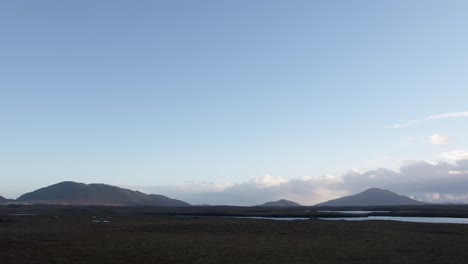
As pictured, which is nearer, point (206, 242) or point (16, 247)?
point (16, 247)

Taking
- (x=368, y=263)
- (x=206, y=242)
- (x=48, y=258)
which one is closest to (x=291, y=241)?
(x=206, y=242)

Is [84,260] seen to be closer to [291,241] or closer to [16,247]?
[16,247]

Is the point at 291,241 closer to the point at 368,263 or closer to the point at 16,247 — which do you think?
the point at 368,263

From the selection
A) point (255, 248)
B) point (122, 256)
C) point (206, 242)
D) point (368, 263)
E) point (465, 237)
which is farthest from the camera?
point (465, 237)

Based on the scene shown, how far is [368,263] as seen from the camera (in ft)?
96.9

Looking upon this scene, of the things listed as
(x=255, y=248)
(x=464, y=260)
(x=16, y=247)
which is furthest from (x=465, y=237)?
(x=16, y=247)

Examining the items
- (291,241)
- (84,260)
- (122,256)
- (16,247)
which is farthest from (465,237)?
(16,247)

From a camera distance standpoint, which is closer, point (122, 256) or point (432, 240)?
point (122, 256)

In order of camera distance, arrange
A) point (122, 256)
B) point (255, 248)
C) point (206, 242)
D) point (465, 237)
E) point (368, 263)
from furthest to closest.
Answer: point (465, 237), point (206, 242), point (255, 248), point (122, 256), point (368, 263)

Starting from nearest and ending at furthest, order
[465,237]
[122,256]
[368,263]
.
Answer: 1. [368,263]
2. [122,256]
3. [465,237]

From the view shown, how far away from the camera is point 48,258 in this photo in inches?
1237

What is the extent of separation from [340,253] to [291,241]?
882cm

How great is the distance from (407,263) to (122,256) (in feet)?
70.4

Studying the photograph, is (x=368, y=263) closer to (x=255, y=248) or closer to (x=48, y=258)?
(x=255, y=248)
